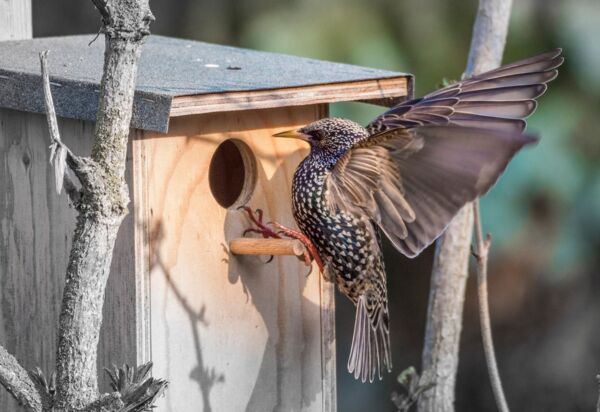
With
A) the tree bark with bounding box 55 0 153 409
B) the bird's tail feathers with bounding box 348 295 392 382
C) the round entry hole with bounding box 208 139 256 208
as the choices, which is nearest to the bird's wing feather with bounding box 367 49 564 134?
the round entry hole with bounding box 208 139 256 208

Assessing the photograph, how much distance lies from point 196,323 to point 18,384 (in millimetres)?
730

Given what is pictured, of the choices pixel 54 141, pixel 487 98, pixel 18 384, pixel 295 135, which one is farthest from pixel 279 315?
pixel 54 141

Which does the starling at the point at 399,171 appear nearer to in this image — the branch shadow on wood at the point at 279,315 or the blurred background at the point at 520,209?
the branch shadow on wood at the point at 279,315

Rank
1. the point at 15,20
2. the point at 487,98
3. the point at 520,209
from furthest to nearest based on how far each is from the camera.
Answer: the point at 520,209 → the point at 15,20 → the point at 487,98

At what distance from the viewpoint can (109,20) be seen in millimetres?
2320

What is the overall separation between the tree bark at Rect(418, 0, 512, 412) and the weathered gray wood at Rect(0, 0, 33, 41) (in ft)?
4.10

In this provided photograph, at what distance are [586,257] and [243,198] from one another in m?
2.92

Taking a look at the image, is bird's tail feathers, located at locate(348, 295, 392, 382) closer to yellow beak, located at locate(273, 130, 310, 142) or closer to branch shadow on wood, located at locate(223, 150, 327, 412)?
branch shadow on wood, located at locate(223, 150, 327, 412)

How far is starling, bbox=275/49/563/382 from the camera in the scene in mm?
2762

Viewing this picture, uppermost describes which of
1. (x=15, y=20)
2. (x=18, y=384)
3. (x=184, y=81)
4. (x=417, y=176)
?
(x=15, y=20)

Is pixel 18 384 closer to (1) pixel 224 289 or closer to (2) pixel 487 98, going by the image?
(1) pixel 224 289

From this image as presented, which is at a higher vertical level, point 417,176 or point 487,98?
point 487,98

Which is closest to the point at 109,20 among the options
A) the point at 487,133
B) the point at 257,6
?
the point at 487,133

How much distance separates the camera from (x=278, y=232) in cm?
315
